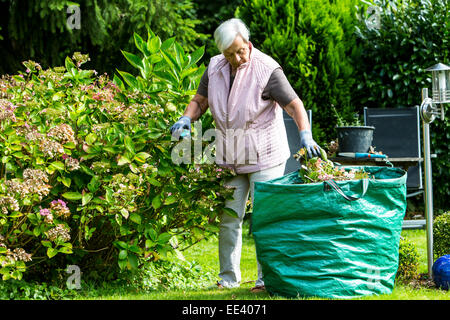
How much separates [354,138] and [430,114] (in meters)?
1.48

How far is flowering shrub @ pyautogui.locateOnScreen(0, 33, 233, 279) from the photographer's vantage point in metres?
2.96

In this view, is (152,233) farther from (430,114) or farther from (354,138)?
(354,138)

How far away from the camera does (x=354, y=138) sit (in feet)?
16.4

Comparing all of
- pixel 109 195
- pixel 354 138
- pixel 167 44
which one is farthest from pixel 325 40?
pixel 109 195

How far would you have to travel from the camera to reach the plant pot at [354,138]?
16.4ft

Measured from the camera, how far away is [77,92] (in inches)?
133

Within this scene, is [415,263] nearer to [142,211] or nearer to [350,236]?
[350,236]

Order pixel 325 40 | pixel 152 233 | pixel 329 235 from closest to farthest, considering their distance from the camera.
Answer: pixel 329 235 → pixel 152 233 → pixel 325 40

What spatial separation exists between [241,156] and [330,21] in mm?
3291

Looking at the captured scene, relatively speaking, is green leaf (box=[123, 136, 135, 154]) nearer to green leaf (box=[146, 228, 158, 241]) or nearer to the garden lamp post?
green leaf (box=[146, 228, 158, 241])

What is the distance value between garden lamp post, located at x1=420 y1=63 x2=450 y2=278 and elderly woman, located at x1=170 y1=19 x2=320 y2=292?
891mm

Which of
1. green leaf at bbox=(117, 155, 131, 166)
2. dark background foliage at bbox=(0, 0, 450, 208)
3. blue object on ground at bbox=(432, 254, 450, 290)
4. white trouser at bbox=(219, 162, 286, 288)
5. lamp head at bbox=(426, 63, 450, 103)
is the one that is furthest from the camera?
dark background foliage at bbox=(0, 0, 450, 208)

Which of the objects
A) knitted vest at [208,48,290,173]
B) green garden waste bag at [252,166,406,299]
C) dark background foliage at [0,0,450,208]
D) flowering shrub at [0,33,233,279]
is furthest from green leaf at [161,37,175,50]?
dark background foliage at [0,0,450,208]

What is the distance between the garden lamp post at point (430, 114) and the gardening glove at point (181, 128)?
138cm
